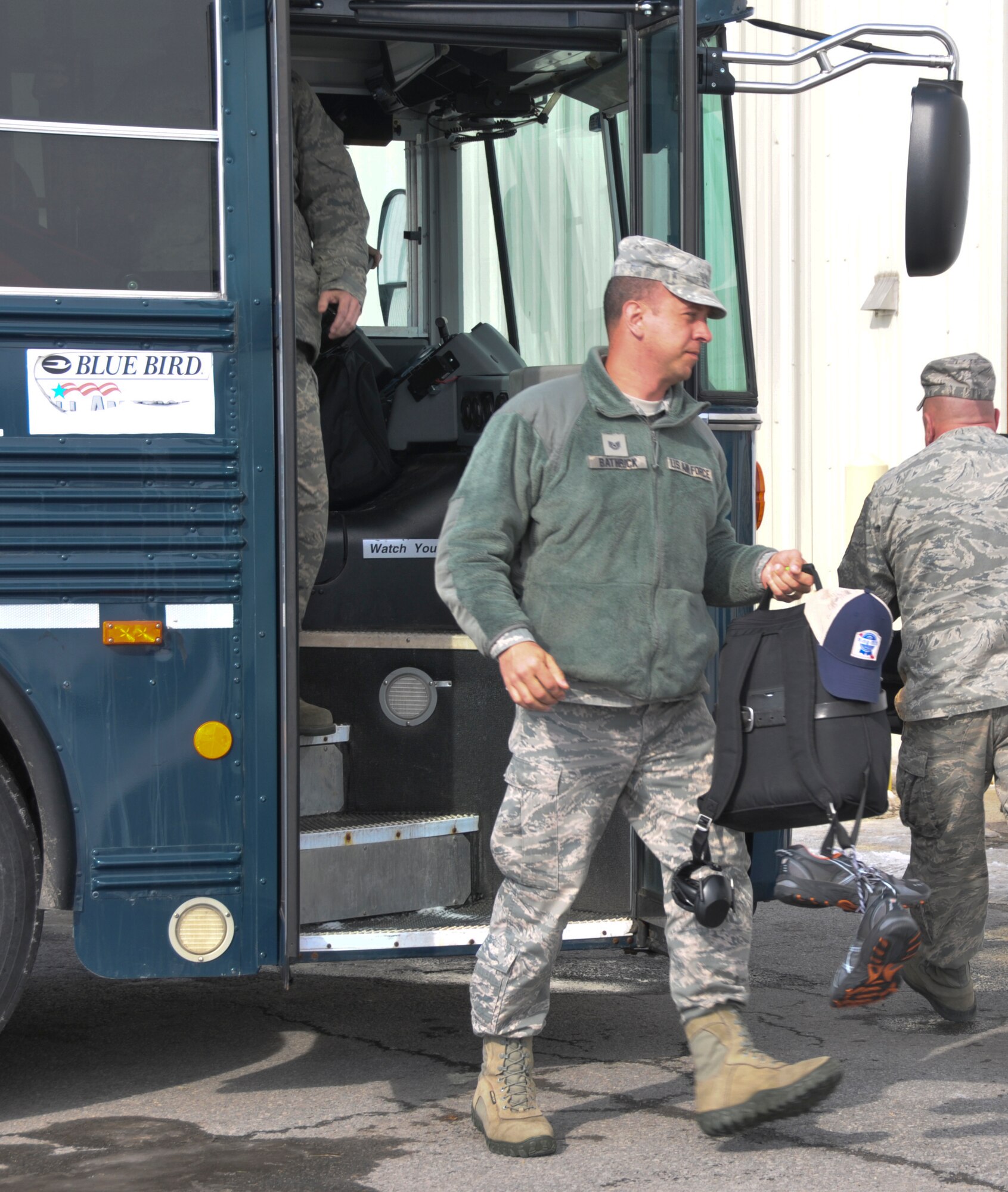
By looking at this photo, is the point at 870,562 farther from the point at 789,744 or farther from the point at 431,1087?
the point at 431,1087

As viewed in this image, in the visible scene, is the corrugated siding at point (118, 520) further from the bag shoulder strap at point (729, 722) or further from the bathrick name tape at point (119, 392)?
the bag shoulder strap at point (729, 722)

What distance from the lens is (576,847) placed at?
12.3 feet

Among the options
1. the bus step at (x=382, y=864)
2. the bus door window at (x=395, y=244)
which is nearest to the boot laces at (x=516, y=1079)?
the bus step at (x=382, y=864)

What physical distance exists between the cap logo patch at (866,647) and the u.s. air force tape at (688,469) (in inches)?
21.2

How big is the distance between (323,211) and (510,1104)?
2.33 meters

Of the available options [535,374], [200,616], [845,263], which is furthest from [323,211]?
[845,263]

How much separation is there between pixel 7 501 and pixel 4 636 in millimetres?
304

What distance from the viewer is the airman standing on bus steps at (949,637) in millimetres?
4555

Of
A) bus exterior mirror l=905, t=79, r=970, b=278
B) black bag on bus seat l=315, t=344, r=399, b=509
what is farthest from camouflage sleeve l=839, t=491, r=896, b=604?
black bag on bus seat l=315, t=344, r=399, b=509

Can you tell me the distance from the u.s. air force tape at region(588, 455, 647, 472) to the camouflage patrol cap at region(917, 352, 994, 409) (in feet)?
4.38

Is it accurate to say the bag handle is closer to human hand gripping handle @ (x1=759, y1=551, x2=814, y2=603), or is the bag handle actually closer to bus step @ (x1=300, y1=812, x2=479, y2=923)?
human hand gripping handle @ (x1=759, y1=551, x2=814, y2=603)

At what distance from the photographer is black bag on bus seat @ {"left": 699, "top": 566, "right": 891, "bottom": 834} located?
141 inches

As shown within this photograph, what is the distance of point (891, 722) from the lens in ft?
16.2

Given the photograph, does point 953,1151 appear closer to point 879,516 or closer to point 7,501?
point 879,516
